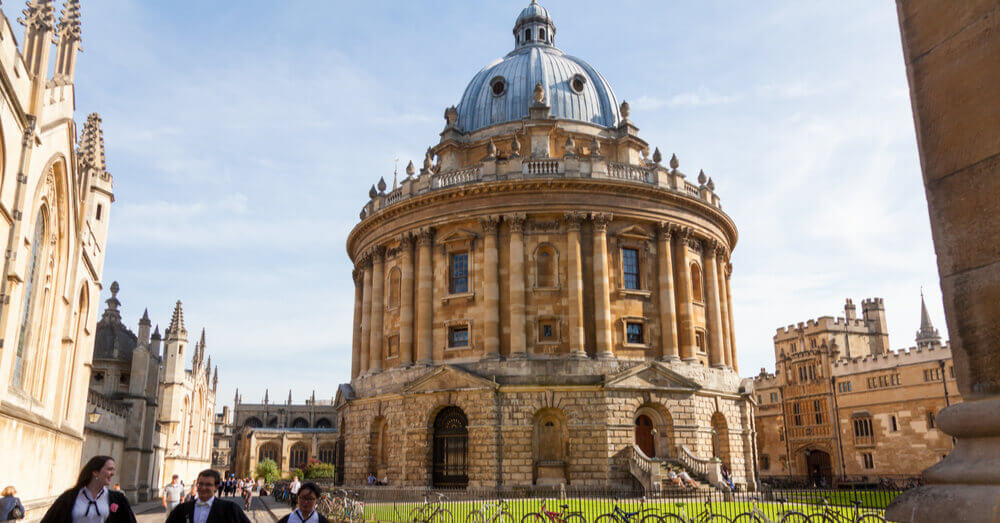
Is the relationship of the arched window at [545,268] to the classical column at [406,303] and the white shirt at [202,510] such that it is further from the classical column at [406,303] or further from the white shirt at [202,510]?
the white shirt at [202,510]

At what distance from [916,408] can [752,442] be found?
88.7 ft

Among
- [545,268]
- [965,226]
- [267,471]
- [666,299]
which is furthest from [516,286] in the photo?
[267,471]

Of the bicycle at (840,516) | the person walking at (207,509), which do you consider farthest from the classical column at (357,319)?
the person walking at (207,509)

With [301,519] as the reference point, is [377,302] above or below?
above

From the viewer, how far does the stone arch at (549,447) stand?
3494 centimetres

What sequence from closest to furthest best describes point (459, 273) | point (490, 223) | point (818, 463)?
1. point (490, 223)
2. point (459, 273)
3. point (818, 463)

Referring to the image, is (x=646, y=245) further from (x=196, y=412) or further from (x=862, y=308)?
(x=862, y=308)

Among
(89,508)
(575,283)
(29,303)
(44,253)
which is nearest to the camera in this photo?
(89,508)

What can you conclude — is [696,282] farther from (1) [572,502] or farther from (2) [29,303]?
(2) [29,303]

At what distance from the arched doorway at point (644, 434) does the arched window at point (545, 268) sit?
808 cm

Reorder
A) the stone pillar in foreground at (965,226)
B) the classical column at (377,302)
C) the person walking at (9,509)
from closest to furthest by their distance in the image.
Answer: the stone pillar in foreground at (965,226), the person walking at (9,509), the classical column at (377,302)

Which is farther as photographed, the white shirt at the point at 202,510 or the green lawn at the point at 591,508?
the green lawn at the point at 591,508

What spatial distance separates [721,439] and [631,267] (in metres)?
10.3

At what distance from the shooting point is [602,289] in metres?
38.0
